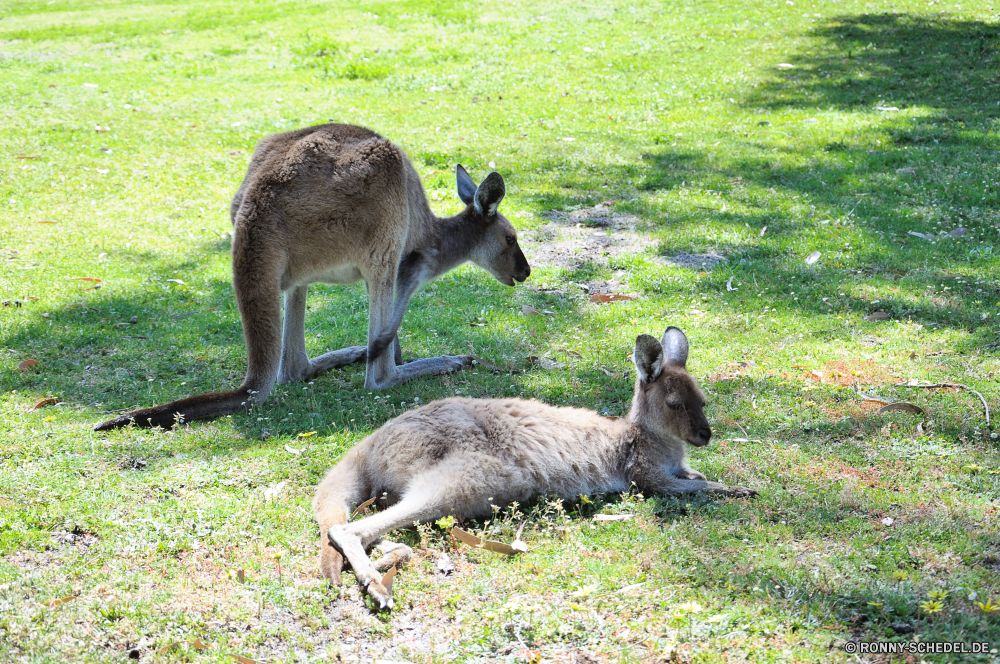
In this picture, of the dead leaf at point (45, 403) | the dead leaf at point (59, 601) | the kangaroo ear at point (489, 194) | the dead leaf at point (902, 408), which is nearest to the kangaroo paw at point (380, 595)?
Answer: the dead leaf at point (59, 601)

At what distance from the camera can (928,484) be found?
159 inches

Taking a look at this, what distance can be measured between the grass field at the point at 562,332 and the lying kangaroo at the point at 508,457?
5.3 inches

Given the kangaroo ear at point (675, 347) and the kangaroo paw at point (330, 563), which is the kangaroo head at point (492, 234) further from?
the kangaroo paw at point (330, 563)

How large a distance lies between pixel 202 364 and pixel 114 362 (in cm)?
54

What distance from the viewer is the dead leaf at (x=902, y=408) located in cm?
470

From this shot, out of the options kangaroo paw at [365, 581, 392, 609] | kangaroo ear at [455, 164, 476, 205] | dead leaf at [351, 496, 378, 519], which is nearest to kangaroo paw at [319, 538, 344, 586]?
kangaroo paw at [365, 581, 392, 609]

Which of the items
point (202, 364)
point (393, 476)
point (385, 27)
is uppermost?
point (385, 27)

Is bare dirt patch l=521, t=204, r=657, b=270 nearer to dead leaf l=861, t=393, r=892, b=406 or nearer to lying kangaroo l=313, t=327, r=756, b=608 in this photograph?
dead leaf l=861, t=393, r=892, b=406

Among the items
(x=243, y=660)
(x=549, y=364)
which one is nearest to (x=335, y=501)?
(x=243, y=660)

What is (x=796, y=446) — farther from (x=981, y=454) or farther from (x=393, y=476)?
(x=393, y=476)

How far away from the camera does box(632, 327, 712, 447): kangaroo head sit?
4105 mm

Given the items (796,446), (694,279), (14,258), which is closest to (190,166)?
(14,258)

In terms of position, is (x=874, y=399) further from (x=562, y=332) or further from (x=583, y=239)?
(x=583, y=239)

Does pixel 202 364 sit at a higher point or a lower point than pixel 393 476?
lower
